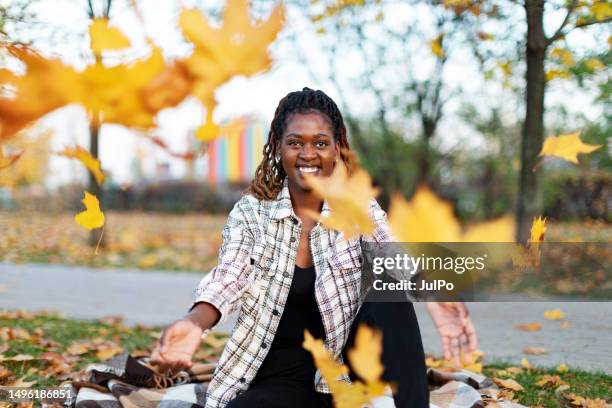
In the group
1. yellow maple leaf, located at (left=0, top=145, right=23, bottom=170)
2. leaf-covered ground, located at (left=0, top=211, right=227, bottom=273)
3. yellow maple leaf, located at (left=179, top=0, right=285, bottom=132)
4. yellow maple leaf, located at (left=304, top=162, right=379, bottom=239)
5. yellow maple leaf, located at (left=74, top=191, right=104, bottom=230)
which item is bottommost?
leaf-covered ground, located at (left=0, top=211, right=227, bottom=273)

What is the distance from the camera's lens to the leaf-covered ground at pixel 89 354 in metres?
3.28

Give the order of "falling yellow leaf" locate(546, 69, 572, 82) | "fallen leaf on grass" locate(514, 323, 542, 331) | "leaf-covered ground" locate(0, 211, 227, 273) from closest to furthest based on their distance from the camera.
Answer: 1. "fallen leaf on grass" locate(514, 323, 542, 331)
2. "falling yellow leaf" locate(546, 69, 572, 82)
3. "leaf-covered ground" locate(0, 211, 227, 273)

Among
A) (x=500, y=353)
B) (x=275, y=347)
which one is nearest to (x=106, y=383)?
(x=275, y=347)

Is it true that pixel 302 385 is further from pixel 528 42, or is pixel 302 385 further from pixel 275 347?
pixel 528 42

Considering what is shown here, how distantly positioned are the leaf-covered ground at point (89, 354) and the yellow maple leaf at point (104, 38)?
5.85 ft

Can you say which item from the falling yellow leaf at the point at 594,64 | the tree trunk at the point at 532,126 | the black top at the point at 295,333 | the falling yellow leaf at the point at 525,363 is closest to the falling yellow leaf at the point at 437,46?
the tree trunk at the point at 532,126

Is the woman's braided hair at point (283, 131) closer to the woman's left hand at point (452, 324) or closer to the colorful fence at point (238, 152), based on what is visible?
the woman's left hand at point (452, 324)

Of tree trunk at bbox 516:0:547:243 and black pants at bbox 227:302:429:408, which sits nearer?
black pants at bbox 227:302:429:408

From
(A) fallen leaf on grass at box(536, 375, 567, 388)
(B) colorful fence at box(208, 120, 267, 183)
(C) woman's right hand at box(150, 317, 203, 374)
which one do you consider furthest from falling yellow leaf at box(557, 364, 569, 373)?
(B) colorful fence at box(208, 120, 267, 183)

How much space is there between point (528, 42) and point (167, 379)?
4.08m

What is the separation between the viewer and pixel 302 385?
254cm

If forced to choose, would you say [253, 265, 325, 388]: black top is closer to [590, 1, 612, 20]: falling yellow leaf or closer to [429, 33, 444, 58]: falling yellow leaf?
[590, 1, 612, 20]: falling yellow leaf

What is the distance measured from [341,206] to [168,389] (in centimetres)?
135

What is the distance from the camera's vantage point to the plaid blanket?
3004 mm
